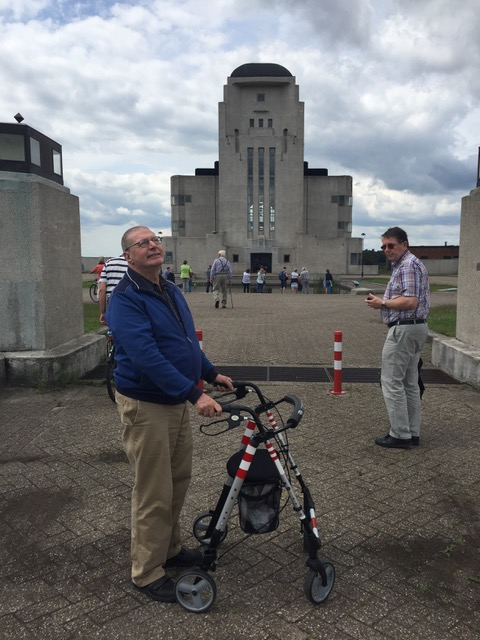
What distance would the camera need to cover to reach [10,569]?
3324mm

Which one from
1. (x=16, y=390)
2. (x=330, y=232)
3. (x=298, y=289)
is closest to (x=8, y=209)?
(x=16, y=390)

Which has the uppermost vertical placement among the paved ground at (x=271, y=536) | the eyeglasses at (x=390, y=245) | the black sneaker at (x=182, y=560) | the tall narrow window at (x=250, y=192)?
the tall narrow window at (x=250, y=192)

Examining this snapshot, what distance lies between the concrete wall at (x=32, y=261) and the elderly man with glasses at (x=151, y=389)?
4.92 m

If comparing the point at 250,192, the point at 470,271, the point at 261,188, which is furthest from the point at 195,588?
the point at 261,188

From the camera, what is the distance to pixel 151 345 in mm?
2828

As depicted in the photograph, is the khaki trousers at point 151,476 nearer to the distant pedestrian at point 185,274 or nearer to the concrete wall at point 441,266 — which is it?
the distant pedestrian at point 185,274

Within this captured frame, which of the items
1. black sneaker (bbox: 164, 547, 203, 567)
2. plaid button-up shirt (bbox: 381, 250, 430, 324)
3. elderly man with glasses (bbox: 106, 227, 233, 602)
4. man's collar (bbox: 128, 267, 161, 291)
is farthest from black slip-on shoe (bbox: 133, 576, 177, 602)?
plaid button-up shirt (bbox: 381, 250, 430, 324)

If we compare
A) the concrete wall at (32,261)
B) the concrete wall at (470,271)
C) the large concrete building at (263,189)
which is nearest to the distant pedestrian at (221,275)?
the concrete wall at (32,261)

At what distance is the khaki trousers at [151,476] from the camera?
294cm

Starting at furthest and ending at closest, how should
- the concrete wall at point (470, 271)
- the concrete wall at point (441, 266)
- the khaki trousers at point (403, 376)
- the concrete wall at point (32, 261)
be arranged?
1. the concrete wall at point (441, 266)
2. the concrete wall at point (470, 271)
3. the concrete wall at point (32, 261)
4. the khaki trousers at point (403, 376)

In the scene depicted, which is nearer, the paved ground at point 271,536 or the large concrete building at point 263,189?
the paved ground at point 271,536

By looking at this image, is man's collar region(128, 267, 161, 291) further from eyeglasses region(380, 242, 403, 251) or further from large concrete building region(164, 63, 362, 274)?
large concrete building region(164, 63, 362, 274)

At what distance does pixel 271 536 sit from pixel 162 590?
37.7 inches

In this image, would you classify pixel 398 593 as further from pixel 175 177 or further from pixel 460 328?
pixel 175 177
